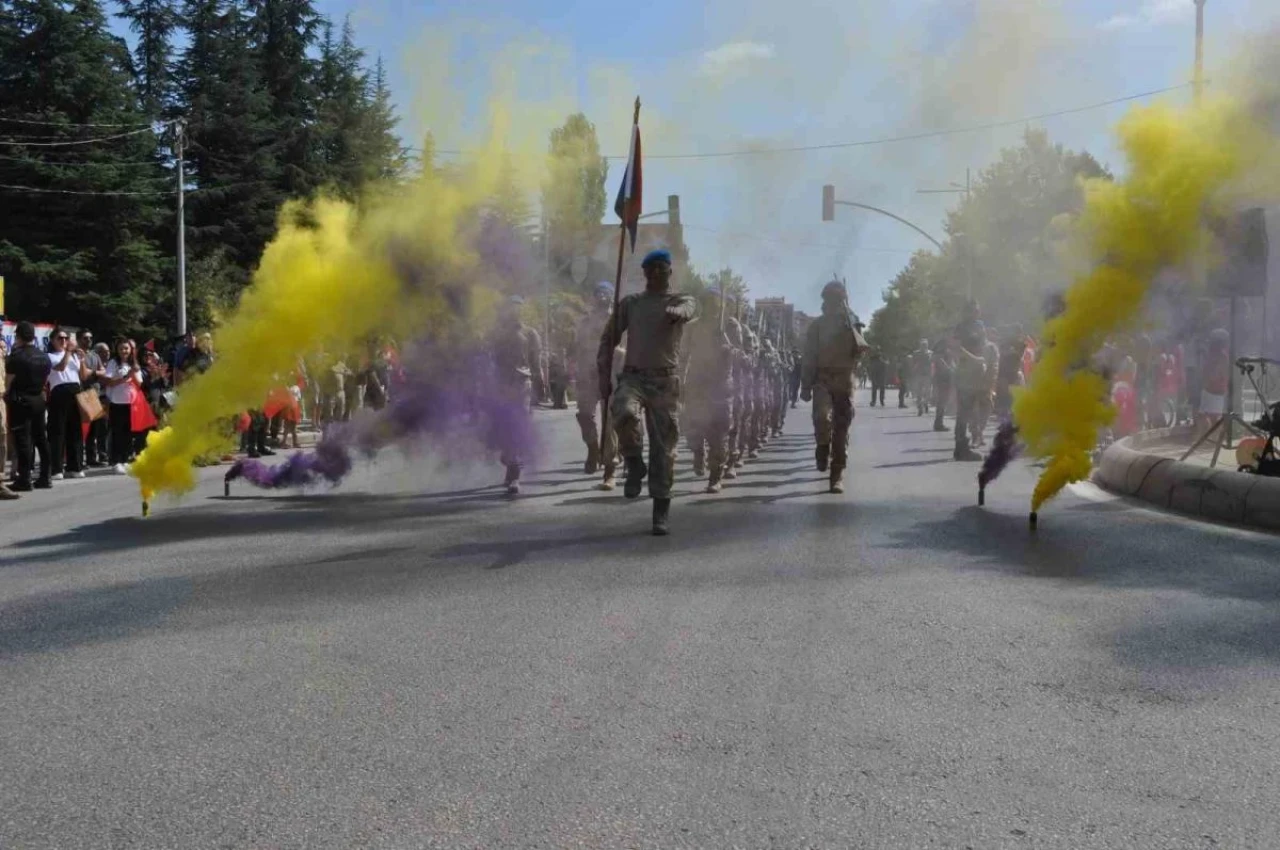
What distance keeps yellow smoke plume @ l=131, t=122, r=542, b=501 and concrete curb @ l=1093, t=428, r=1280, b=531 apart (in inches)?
252

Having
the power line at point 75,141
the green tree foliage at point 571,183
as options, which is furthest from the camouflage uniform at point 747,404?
the power line at point 75,141

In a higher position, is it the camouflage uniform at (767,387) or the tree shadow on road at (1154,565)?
the camouflage uniform at (767,387)

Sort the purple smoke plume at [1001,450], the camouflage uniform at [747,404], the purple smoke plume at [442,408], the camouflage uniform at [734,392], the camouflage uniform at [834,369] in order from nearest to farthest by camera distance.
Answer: the purple smoke plume at [1001,450] → the purple smoke plume at [442,408] → the camouflage uniform at [834,369] → the camouflage uniform at [734,392] → the camouflage uniform at [747,404]

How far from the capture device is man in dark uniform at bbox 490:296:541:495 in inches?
471

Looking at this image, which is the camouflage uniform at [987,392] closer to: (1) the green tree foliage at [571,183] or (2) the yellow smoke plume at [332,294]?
(1) the green tree foliage at [571,183]

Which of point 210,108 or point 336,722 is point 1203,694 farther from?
point 210,108

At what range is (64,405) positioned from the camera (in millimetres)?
14758

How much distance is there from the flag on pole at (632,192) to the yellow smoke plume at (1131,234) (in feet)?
11.9

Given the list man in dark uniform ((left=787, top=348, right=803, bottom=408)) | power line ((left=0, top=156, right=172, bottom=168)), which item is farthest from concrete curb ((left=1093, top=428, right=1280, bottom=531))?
power line ((left=0, top=156, right=172, bottom=168))

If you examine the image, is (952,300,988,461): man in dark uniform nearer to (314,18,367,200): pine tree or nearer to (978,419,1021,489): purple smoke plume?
(978,419,1021,489): purple smoke plume

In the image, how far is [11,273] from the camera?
125ft

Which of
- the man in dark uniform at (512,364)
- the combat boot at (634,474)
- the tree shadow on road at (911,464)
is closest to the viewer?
the combat boot at (634,474)

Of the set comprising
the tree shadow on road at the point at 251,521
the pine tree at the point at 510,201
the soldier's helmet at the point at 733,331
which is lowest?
the tree shadow on road at the point at 251,521

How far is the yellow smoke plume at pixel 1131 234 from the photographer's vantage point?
9227 millimetres
